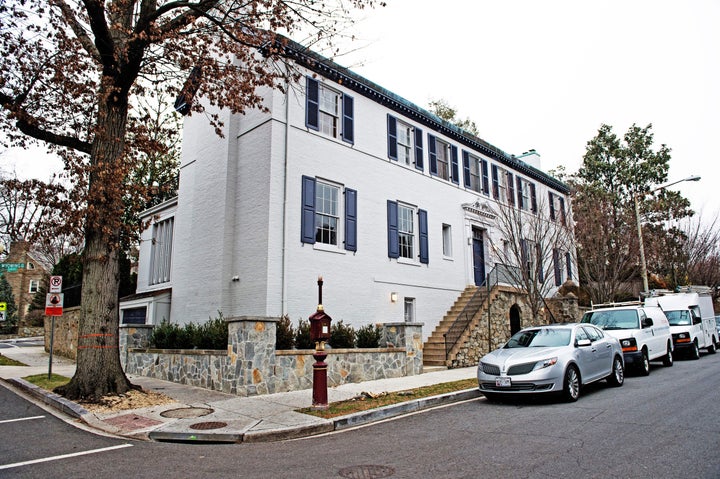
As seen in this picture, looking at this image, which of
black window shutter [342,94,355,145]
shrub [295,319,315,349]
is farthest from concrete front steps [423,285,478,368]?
black window shutter [342,94,355,145]

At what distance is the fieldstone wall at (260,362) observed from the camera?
10.5 meters

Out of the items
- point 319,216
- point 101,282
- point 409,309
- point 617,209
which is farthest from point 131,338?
point 617,209

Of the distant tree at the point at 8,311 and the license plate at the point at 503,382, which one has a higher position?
the distant tree at the point at 8,311

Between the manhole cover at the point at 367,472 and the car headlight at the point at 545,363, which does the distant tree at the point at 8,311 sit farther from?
the manhole cover at the point at 367,472

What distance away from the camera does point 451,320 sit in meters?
18.5

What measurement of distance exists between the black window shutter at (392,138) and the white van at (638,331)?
865 cm

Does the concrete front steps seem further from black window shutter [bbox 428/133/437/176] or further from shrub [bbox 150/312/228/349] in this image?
shrub [bbox 150/312/228/349]

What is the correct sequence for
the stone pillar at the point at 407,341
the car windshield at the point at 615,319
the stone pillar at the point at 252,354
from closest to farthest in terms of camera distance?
1. the stone pillar at the point at 252,354
2. the stone pillar at the point at 407,341
3. the car windshield at the point at 615,319

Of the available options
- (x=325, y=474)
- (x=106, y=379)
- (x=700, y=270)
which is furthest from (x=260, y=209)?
(x=700, y=270)

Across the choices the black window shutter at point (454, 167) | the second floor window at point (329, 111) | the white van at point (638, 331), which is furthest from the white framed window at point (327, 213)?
the white van at point (638, 331)

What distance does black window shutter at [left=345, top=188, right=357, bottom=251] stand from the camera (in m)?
15.8

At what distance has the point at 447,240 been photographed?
20500mm

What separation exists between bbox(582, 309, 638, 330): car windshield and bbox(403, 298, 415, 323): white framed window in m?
5.71

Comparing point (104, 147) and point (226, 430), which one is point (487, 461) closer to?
point (226, 430)
